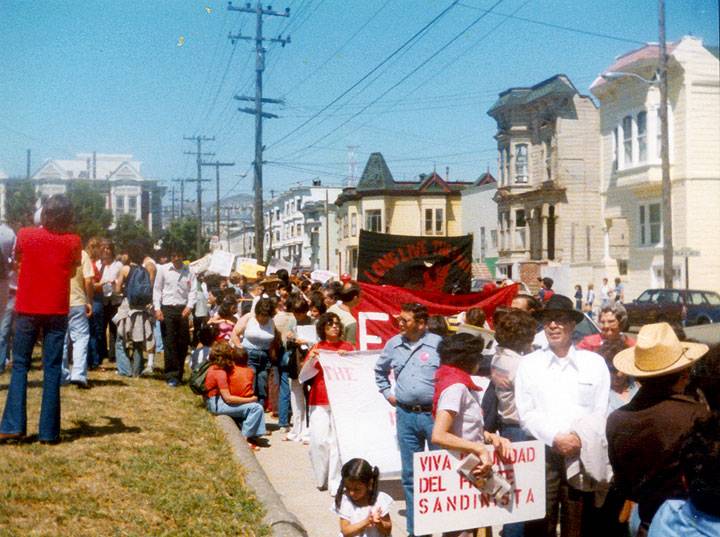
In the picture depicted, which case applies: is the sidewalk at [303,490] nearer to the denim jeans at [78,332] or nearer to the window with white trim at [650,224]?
the denim jeans at [78,332]

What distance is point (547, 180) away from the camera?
5216cm

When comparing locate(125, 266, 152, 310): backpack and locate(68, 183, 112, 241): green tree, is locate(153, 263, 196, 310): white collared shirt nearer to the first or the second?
locate(125, 266, 152, 310): backpack

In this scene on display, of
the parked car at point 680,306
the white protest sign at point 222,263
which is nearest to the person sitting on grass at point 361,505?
the white protest sign at point 222,263

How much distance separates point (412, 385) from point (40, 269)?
3.20 meters

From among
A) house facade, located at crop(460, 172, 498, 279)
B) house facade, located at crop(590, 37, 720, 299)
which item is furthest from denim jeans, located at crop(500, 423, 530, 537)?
house facade, located at crop(460, 172, 498, 279)

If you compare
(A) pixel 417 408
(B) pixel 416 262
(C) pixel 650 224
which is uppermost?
(C) pixel 650 224

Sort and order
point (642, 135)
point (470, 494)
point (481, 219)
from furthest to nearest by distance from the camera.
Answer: point (481, 219) → point (642, 135) → point (470, 494)

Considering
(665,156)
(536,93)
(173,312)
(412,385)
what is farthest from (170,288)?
(536,93)

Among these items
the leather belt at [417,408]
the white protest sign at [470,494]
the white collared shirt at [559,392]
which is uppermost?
the white collared shirt at [559,392]

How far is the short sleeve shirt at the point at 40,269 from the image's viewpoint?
7.05m

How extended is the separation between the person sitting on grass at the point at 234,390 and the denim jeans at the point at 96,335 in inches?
125

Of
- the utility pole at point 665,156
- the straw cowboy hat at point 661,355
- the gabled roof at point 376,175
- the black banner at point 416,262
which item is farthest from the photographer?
the gabled roof at point 376,175

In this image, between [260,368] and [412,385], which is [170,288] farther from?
[412,385]

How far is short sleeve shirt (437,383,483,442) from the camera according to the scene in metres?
5.31
